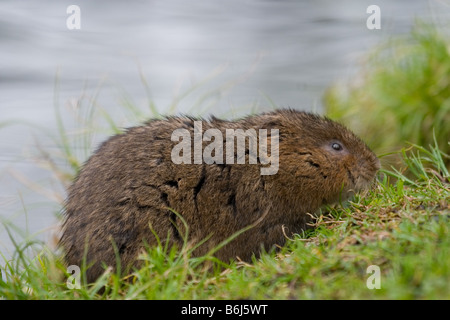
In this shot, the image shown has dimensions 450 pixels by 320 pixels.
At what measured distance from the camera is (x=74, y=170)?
22.8ft

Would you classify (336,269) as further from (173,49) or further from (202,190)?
(173,49)

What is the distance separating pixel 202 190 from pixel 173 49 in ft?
38.5

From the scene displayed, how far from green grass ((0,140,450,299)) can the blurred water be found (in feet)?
17.2

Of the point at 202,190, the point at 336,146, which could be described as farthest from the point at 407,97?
the point at 202,190

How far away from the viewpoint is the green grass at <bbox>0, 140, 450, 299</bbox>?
3.04 m

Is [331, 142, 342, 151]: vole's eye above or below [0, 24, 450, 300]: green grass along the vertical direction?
above

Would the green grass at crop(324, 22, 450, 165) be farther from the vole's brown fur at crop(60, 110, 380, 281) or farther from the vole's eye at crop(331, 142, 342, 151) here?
the vole's brown fur at crop(60, 110, 380, 281)

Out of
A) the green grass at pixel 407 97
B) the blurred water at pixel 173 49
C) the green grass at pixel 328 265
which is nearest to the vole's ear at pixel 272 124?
the green grass at pixel 328 265

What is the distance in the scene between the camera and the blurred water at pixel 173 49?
11.6 meters

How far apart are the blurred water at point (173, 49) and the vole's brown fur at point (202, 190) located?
455 centimetres

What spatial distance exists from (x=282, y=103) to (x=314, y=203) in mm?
7177

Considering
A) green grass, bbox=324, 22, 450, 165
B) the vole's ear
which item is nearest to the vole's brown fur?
the vole's ear

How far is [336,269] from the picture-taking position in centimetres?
345
